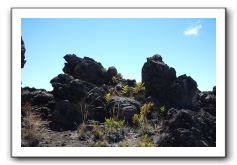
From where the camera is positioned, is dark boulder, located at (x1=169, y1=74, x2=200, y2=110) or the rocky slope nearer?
the rocky slope

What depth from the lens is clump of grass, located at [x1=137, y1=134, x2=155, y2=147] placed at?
7.27 metres

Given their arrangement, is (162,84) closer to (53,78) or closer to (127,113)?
(127,113)

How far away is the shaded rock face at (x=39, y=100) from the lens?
738cm

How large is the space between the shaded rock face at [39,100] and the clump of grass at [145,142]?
1.26 m

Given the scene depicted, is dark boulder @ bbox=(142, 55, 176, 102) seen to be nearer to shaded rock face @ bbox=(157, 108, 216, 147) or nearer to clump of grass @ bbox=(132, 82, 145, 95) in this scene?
clump of grass @ bbox=(132, 82, 145, 95)

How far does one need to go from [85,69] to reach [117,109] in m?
0.74

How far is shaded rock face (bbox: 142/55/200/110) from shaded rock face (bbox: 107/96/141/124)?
0.32 metres

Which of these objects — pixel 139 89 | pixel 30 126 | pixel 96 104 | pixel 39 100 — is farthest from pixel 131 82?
pixel 30 126

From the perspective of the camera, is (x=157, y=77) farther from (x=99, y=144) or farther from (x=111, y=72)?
(x=99, y=144)

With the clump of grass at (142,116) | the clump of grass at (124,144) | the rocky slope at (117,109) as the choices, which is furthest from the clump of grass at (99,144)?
the clump of grass at (142,116)

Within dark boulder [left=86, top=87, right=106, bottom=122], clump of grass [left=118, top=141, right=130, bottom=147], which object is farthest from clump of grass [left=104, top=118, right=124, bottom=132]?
clump of grass [left=118, top=141, right=130, bottom=147]

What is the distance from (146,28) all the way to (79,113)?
1.40 metres

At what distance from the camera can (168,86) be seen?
26.0 ft
